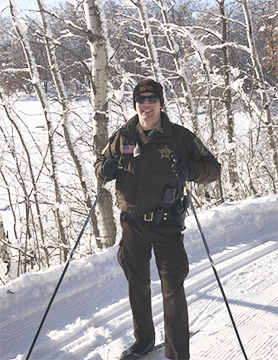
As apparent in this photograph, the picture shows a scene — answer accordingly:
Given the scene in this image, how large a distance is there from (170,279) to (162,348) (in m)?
0.64

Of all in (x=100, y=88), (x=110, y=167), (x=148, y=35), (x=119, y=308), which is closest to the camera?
(x=110, y=167)

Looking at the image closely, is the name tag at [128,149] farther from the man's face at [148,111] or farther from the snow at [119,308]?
the snow at [119,308]

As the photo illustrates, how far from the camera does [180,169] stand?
6.79 ft

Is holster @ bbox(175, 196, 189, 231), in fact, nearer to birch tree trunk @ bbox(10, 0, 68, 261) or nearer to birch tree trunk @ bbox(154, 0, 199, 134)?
birch tree trunk @ bbox(10, 0, 68, 261)

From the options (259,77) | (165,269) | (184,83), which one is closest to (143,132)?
(165,269)

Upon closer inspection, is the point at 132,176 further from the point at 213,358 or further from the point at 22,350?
the point at 22,350

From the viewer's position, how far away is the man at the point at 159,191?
216 centimetres

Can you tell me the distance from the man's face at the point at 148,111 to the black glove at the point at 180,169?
32 centimetres

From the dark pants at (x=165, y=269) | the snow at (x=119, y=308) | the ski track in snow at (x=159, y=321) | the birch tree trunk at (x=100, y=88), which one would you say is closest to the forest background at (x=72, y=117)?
the birch tree trunk at (x=100, y=88)

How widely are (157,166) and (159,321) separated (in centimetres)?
142

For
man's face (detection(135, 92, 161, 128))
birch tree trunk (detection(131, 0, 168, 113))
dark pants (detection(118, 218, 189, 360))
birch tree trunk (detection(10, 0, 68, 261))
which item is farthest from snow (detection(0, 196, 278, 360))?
birch tree trunk (detection(131, 0, 168, 113))

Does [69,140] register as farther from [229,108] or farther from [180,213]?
[229,108]

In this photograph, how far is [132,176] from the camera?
2219mm

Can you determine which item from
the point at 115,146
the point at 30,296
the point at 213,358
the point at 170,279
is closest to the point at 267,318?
the point at 213,358
